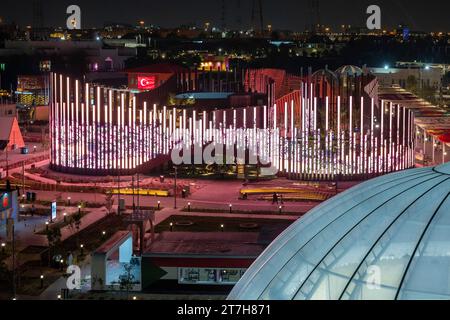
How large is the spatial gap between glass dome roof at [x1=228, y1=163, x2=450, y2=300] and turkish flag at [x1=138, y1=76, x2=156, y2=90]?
34597 mm

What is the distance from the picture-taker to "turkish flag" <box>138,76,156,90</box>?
4229 cm

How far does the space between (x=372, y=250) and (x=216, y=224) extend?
15.3 metres

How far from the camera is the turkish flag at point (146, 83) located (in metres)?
42.3

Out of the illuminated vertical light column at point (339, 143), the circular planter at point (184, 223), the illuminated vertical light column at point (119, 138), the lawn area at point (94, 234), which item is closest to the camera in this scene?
the lawn area at point (94, 234)

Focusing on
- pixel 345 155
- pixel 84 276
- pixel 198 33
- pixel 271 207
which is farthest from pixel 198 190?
pixel 198 33

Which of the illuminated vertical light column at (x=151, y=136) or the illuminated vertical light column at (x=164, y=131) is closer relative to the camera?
the illuminated vertical light column at (x=151, y=136)

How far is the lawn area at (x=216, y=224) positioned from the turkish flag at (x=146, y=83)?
1979 centimetres

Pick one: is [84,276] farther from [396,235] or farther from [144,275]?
[396,235]

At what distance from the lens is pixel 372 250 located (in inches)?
273

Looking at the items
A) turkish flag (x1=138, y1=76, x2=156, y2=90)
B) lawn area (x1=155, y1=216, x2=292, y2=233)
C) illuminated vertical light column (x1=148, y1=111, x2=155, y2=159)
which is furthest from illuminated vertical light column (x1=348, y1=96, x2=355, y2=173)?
turkish flag (x1=138, y1=76, x2=156, y2=90)

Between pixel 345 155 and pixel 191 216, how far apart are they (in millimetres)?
7826

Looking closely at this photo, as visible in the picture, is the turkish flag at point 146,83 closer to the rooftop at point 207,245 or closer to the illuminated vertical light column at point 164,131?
the illuminated vertical light column at point 164,131

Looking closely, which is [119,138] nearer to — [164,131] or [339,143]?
[164,131]

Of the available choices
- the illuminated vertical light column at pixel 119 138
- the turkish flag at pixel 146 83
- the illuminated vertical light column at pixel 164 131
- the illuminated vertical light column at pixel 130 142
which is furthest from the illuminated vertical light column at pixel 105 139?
the turkish flag at pixel 146 83
